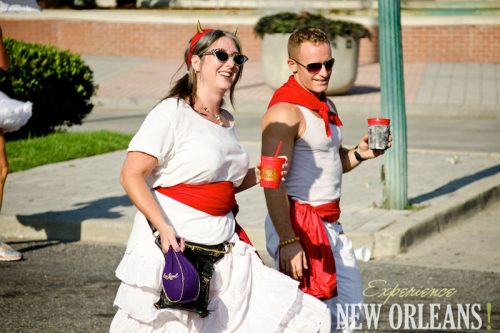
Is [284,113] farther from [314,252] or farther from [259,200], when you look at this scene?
[259,200]

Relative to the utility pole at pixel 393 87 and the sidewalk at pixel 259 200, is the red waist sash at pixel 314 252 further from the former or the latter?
the utility pole at pixel 393 87

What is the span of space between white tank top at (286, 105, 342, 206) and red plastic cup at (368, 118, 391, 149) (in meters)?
0.19

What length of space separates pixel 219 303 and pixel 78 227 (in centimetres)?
483

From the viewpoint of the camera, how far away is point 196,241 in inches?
183

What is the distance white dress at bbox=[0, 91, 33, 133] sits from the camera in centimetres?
837

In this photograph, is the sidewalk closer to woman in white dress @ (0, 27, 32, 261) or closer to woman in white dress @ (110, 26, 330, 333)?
woman in white dress @ (0, 27, 32, 261)

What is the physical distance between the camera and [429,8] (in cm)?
2994

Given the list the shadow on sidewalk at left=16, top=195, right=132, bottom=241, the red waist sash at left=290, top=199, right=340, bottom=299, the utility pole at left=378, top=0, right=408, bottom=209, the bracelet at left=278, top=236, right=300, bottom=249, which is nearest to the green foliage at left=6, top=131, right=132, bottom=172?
the shadow on sidewalk at left=16, top=195, right=132, bottom=241

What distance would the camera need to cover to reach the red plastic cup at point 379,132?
17.3 ft

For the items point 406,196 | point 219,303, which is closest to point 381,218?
point 406,196

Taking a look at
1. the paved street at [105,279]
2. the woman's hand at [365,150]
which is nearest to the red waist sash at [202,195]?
the woman's hand at [365,150]

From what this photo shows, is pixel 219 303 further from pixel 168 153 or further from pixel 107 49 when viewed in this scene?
pixel 107 49

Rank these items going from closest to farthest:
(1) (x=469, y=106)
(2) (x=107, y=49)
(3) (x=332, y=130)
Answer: (3) (x=332, y=130), (1) (x=469, y=106), (2) (x=107, y=49)

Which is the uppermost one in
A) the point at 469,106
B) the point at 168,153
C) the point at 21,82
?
the point at 168,153
